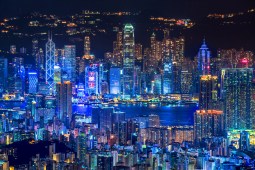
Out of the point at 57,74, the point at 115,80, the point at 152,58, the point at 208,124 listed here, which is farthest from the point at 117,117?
the point at 152,58

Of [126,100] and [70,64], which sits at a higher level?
[70,64]

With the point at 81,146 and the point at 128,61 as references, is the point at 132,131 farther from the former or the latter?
the point at 128,61

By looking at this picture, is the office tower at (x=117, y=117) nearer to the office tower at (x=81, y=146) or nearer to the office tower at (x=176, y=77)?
the office tower at (x=81, y=146)

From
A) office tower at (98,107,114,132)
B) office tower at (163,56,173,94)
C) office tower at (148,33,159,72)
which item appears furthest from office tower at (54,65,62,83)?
office tower at (98,107,114,132)

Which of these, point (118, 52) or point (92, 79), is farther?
point (118, 52)

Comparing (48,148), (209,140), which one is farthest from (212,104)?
(48,148)

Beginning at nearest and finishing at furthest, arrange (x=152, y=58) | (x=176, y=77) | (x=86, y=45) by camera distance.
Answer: (x=86, y=45) → (x=176, y=77) → (x=152, y=58)

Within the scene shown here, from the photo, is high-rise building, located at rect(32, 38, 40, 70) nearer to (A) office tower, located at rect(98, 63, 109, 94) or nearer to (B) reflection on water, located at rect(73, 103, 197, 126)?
(A) office tower, located at rect(98, 63, 109, 94)

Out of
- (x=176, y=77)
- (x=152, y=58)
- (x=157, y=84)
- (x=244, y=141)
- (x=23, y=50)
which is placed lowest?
(x=244, y=141)
